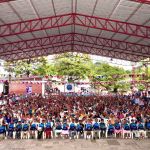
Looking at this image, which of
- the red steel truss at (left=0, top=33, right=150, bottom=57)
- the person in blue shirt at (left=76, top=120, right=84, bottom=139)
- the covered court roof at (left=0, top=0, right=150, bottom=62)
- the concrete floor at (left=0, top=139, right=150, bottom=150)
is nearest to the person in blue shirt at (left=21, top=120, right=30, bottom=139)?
the concrete floor at (left=0, top=139, right=150, bottom=150)

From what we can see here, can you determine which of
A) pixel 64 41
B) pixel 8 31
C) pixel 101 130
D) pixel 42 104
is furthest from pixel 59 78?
pixel 101 130

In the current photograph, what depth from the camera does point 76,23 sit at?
28.8 m

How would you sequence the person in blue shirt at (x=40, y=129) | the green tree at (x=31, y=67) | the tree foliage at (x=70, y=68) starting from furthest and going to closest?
the green tree at (x=31, y=67) < the tree foliage at (x=70, y=68) < the person in blue shirt at (x=40, y=129)

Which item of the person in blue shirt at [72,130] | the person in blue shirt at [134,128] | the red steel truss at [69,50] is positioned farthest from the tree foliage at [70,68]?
the person in blue shirt at [72,130]

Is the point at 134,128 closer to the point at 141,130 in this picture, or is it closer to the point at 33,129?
the point at 141,130

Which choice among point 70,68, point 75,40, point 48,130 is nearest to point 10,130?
point 48,130

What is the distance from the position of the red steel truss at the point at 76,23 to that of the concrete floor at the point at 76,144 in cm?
1105

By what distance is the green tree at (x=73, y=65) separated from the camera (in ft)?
170

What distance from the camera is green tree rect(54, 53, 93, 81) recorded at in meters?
51.9

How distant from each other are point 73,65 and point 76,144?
3551cm

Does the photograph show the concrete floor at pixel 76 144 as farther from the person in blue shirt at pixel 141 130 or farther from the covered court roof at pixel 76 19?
the covered court roof at pixel 76 19

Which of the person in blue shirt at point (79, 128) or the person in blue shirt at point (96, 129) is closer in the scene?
the person in blue shirt at point (79, 128)

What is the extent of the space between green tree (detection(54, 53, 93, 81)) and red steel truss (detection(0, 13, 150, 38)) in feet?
76.8

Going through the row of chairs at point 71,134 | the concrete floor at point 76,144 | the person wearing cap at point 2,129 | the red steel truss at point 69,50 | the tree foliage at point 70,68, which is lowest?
the concrete floor at point 76,144
